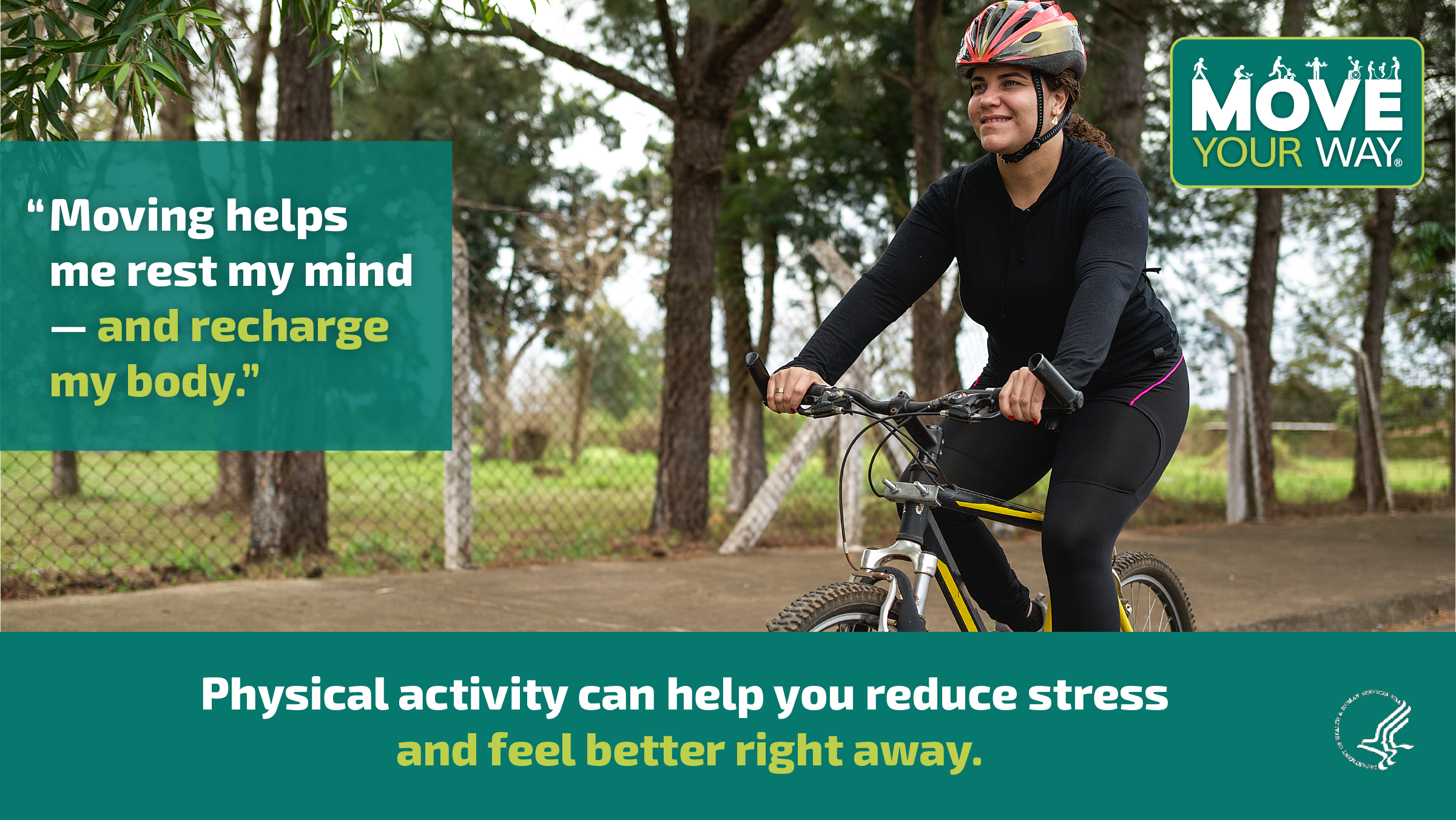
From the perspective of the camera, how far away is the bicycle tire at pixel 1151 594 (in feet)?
10.8

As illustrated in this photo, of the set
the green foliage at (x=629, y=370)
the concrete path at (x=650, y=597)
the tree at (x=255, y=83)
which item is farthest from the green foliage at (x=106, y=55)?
the tree at (x=255, y=83)

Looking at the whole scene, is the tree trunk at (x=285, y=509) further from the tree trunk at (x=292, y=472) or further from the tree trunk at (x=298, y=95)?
the tree trunk at (x=298, y=95)

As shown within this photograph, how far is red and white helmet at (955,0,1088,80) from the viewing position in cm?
254

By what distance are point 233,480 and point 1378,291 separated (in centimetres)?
1346

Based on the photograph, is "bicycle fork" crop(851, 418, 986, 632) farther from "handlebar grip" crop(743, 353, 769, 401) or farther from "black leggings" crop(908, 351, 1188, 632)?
"handlebar grip" crop(743, 353, 769, 401)

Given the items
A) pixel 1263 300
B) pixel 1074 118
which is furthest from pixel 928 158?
pixel 1074 118

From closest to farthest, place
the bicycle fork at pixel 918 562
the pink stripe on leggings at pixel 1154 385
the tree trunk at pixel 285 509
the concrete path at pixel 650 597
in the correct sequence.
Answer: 1. the bicycle fork at pixel 918 562
2. the pink stripe on leggings at pixel 1154 385
3. the concrete path at pixel 650 597
4. the tree trunk at pixel 285 509

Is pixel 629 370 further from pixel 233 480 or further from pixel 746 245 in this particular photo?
pixel 233 480

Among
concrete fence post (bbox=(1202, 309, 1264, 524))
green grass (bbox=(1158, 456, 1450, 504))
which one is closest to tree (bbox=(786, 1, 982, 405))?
concrete fence post (bbox=(1202, 309, 1264, 524))

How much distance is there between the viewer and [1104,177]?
2635 mm

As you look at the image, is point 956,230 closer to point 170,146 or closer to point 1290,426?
point 170,146
